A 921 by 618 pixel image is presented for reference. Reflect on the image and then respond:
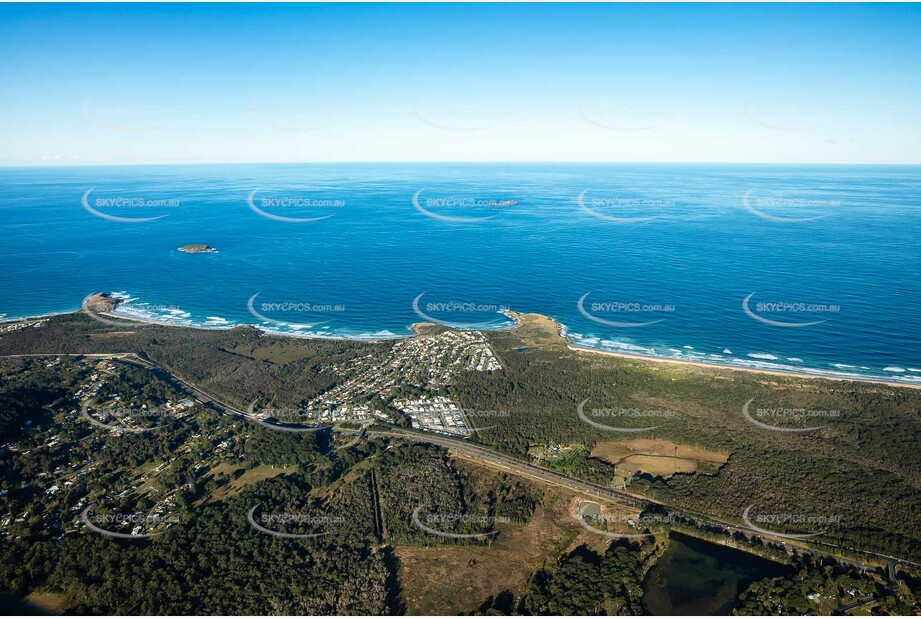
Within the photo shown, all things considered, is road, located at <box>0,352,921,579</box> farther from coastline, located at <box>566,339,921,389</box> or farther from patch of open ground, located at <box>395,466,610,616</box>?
coastline, located at <box>566,339,921,389</box>

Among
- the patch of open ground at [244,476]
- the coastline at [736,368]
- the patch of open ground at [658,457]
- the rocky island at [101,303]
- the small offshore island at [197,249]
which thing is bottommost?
the patch of open ground at [244,476]

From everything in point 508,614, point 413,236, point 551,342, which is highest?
point 413,236

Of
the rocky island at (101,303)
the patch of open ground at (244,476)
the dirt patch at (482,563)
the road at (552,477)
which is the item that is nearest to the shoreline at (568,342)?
the rocky island at (101,303)

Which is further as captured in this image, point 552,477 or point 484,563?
point 552,477

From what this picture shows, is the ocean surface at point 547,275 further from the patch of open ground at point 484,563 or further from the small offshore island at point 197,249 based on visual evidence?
the patch of open ground at point 484,563

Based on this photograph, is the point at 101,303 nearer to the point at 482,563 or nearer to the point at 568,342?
the point at 568,342

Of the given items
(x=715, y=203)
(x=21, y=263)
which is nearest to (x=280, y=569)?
(x=21, y=263)

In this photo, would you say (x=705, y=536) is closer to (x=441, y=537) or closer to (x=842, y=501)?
(x=842, y=501)

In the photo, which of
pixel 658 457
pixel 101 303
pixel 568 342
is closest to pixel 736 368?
pixel 568 342
